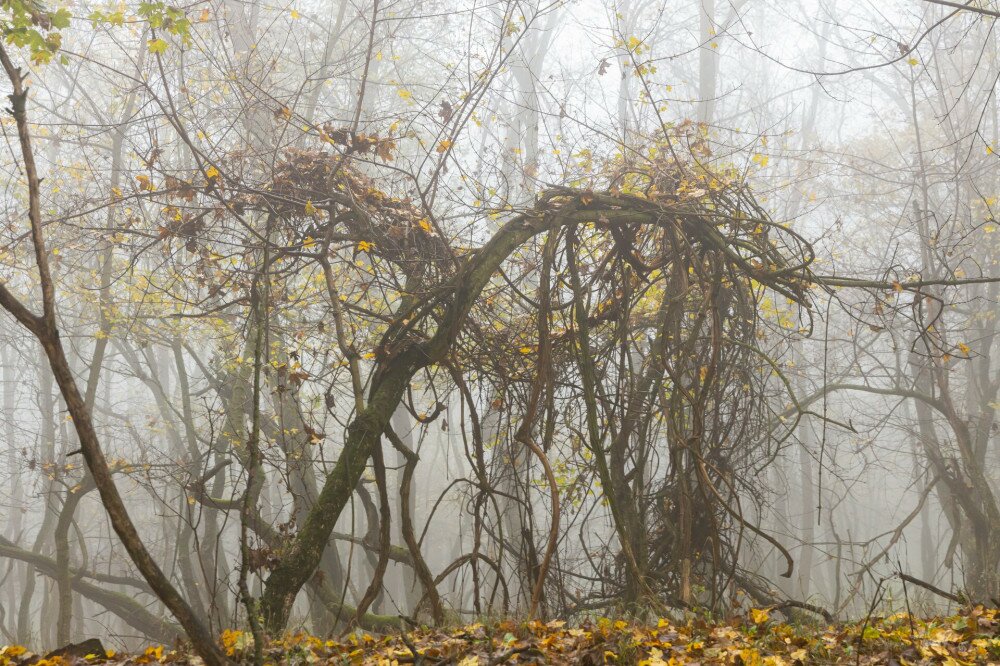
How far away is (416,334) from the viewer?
14.4 ft

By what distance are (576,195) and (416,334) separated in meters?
1.23

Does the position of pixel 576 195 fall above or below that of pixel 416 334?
above

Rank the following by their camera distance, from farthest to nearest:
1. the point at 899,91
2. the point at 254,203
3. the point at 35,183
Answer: the point at 899,91
the point at 254,203
the point at 35,183

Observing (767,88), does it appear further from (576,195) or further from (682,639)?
(682,639)

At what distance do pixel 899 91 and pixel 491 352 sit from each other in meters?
15.2

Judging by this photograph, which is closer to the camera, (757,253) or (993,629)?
(993,629)

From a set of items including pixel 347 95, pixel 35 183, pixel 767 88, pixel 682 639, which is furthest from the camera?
pixel 767 88

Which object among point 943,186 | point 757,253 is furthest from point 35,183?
point 943,186

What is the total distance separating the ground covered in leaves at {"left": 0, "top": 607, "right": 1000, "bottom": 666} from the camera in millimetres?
2789

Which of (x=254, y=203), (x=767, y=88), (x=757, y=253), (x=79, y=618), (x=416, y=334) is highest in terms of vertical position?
(x=767, y=88)

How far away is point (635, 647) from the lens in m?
2.92

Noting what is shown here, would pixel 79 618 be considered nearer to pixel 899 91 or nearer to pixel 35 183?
pixel 35 183

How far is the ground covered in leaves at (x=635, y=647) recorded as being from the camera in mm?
2789

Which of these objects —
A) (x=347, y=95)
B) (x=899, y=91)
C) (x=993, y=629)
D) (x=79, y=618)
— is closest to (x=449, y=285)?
(x=993, y=629)
